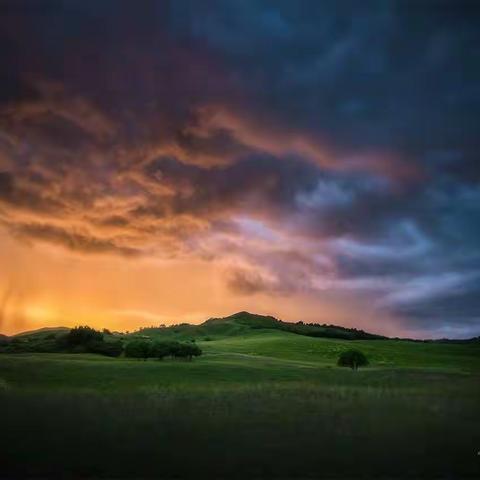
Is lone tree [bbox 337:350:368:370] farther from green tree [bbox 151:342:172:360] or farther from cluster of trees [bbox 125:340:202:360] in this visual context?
green tree [bbox 151:342:172:360]

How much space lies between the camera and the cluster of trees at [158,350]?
70438mm

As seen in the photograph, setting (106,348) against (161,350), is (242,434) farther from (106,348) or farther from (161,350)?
(106,348)

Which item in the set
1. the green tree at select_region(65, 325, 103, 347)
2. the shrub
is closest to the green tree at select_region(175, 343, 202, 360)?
the shrub

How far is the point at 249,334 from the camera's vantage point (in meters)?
184

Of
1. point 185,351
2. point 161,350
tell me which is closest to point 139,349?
point 161,350

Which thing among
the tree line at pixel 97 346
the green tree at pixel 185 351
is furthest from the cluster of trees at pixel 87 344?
the green tree at pixel 185 351

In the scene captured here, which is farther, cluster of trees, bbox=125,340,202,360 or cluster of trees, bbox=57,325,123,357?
cluster of trees, bbox=57,325,123,357

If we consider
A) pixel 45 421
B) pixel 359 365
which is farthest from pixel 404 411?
pixel 359 365

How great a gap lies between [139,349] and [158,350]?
99.5 inches

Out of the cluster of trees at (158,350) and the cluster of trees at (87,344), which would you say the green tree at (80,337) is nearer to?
the cluster of trees at (87,344)

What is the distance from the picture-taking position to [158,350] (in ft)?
231

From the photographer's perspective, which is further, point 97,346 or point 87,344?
point 87,344

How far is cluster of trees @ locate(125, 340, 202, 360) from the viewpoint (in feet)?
231

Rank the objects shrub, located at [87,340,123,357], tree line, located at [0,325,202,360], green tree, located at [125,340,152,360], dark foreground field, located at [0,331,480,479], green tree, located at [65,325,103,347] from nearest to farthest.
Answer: dark foreground field, located at [0,331,480,479] < green tree, located at [125,340,152,360] < tree line, located at [0,325,202,360] < shrub, located at [87,340,123,357] < green tree, located at [65,325,103,347]
